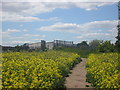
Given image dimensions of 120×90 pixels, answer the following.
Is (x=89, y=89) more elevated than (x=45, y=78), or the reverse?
(x=45, y=78)

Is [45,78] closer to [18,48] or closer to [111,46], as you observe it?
[18,48]

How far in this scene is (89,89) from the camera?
6805 mm

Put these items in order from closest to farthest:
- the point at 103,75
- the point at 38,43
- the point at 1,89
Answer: the point at 1,89, the point at 103,75, the point at 38,43

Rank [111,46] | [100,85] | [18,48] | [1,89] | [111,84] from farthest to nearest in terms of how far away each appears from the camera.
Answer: [111,46]
[18,48]
[100,85]
[111,84]
[1,89]

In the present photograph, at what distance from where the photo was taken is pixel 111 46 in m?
18.4

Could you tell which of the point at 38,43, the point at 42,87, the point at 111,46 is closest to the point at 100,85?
the point at 42,87

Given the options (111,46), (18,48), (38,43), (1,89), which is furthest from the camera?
(38,43)

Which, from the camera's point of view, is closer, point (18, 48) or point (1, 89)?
point (1, 89)

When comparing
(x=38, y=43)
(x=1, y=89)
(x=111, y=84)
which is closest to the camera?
(x=1, y=89)

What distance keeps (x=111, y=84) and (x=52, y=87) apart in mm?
1754

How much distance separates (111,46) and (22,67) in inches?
517

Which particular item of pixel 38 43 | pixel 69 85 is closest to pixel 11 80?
pixel 69 85

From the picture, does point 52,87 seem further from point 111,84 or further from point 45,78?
point 111,84

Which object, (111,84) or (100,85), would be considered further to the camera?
(100,85)
